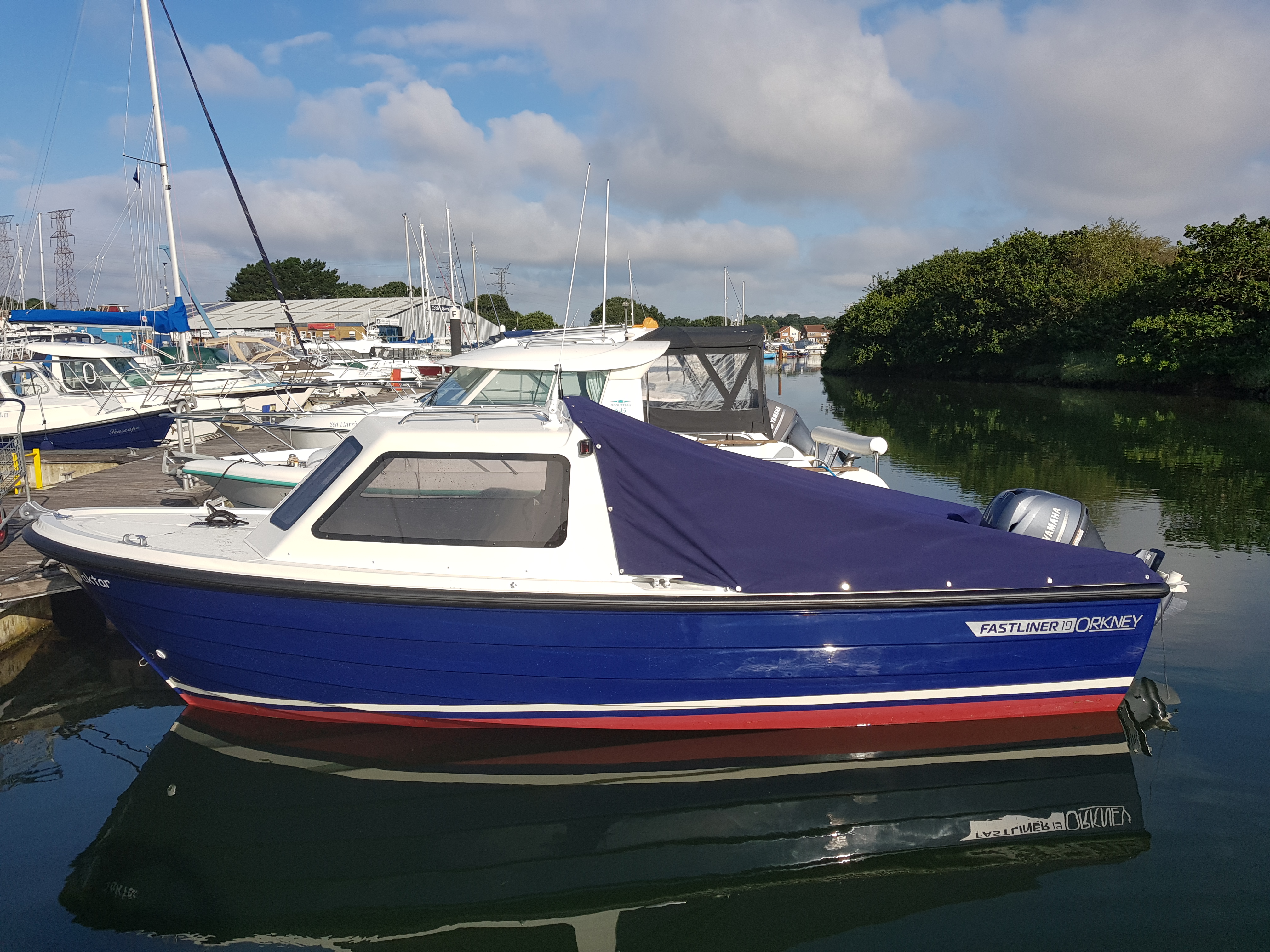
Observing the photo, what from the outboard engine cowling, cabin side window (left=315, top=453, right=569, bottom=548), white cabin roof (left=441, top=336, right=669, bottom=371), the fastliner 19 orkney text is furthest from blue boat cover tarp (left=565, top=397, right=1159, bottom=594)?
white cabin roof (left=441, top=336, right=669, bottom=371)

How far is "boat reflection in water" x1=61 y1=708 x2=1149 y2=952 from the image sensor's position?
404cm

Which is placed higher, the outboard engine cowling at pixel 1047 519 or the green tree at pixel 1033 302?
the green tree at pixel 1033 302

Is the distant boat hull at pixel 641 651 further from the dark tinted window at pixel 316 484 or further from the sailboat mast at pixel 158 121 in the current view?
the sailboat mast at pixel 158 121

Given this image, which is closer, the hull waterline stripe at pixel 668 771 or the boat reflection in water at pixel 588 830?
the boat reflection in water at pixel 588 830

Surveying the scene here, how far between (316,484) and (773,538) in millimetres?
2862

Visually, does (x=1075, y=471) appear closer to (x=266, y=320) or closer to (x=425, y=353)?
(x=425, y=353)

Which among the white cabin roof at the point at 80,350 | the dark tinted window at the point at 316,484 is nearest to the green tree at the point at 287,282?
the white cabin roof at the point at 80,350

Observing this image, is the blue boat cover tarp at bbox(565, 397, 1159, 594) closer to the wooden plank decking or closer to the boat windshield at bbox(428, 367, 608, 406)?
the boat windshield at bbox(428, 367, 608, 406)

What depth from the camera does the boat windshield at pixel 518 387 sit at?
9445mm

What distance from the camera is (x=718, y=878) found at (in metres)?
4.28

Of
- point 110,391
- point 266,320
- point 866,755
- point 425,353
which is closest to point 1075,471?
point 866,755

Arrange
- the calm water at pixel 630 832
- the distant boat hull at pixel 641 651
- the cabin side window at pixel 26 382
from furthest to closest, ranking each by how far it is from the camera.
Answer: the cabin side window at pixel 26 382 → the distant boat hull at pixel 641 651 → the calm water at pixel 630 832

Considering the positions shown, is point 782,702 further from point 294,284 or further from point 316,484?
point 294,284

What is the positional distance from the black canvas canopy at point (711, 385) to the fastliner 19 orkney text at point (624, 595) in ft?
18.0
